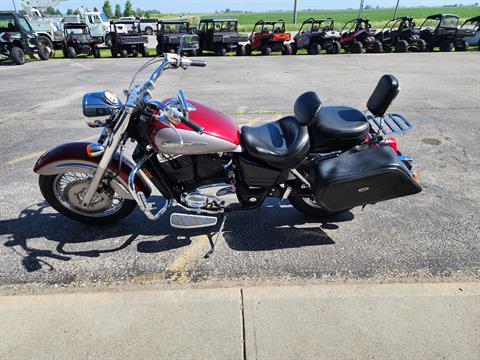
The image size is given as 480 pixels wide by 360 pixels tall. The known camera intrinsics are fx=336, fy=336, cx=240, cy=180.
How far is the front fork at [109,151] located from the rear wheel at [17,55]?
13981mm

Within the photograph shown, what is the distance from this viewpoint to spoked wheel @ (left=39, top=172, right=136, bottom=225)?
2982 mm

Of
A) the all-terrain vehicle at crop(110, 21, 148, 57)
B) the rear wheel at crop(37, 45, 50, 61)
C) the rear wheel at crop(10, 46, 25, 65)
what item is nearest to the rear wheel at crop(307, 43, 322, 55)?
the all-terrain vehicle at crop(110, 21, 148, 57)

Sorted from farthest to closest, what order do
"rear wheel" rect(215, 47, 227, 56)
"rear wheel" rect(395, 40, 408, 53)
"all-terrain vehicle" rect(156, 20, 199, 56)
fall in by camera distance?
"rear wheel" rect(215, 47, 227, 56) → "rear wheel" rect(395, 40, 408, 53) → "all-terrain vehicle" rect(156, 20, 199, 56)

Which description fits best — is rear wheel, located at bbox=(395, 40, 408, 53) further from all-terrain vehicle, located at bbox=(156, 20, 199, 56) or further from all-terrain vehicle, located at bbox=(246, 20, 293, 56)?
all-terrain vehicle, located at bbox=(156, 20, 199, 56)

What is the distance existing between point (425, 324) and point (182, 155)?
2076mm

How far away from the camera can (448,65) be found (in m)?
12.6

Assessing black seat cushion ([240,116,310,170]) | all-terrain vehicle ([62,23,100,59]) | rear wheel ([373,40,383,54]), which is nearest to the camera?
black seat cushion ([240,116,310,170])

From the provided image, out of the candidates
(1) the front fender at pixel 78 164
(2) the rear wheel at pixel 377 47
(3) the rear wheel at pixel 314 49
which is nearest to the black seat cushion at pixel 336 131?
(1) the front fender at pixel 78 164

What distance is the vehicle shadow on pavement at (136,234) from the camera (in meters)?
2.91

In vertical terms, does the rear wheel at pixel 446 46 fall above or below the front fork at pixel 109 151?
below

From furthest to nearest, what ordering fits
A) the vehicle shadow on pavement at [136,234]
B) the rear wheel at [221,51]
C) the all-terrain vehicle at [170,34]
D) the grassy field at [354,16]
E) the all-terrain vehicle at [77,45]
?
1. the grassy field at [354,16]
2. the rear wheel at [221,51]
3. the all-terrain vehicle at [77,45]
4. the all-terrain vehicle at [170,34]
5. the vehicle shadow on pavement at [136,234]

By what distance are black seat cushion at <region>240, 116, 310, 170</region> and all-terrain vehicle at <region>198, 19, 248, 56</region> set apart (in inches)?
633

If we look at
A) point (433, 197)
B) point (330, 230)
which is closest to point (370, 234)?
point (330, 230)

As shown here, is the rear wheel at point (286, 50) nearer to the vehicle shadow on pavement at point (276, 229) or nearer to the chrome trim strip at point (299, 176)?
the vehicle shadow on pavement at point (276, 229)
